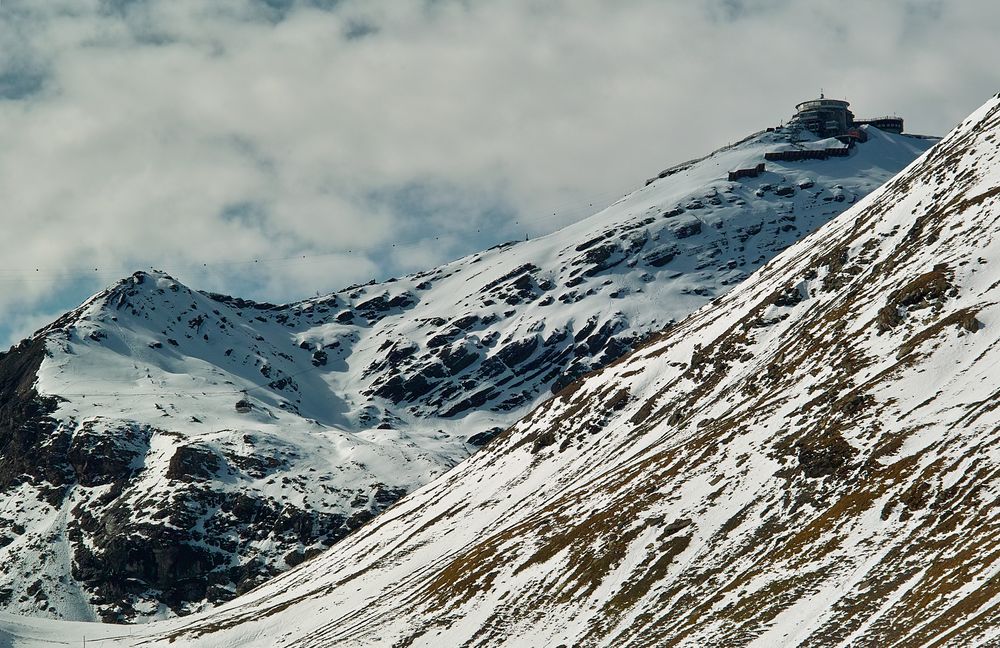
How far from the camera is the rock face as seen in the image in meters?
84.9

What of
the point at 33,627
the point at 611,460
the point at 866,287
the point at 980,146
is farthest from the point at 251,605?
the point at 980,146

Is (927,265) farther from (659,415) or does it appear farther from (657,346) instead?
(657,346)

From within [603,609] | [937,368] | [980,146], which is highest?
[980,146]

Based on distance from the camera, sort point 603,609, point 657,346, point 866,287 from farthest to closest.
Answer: point 657,346, point 866,287, point 603,609

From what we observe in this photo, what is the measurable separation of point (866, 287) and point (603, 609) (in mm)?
63265

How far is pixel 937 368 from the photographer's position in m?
107

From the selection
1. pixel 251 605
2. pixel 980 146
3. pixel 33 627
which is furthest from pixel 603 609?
pixel 33 627

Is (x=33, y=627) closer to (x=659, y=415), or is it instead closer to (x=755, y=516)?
(x=659, y=415)

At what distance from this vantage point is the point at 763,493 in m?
106

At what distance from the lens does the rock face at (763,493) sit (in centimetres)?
8494

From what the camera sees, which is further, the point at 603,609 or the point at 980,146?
the point at 980,146

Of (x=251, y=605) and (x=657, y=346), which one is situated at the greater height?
(x=657, y=346)

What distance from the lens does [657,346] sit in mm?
187125

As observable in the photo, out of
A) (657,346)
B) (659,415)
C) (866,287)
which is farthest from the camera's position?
(657,346)
